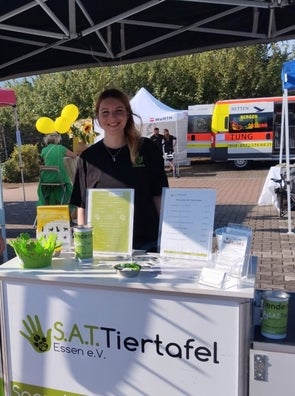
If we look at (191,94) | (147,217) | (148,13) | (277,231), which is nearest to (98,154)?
(147,217)

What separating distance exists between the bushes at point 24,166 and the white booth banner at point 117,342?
13204mm

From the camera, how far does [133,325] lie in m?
1.69

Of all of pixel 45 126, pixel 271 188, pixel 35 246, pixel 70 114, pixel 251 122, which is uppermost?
pixel 251 122

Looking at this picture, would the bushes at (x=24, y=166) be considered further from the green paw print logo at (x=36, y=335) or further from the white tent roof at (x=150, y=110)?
the green paw print logo at (x=36, y=335)

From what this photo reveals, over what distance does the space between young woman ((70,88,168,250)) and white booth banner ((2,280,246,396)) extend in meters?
0.49

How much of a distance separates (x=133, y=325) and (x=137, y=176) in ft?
2.40

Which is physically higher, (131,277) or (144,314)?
(131,277)

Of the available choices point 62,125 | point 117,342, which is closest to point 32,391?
point 117,342

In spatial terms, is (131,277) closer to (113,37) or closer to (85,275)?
(85,275)

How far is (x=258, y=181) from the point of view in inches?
489

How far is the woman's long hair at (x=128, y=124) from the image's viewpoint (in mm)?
2131

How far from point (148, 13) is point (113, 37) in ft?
1.78

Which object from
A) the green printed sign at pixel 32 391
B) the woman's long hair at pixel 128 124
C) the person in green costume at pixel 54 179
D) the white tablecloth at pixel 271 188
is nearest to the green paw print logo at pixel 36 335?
the green printed sign at pixel 32 391

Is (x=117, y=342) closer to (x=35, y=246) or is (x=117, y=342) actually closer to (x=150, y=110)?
(x=35, y=246)
